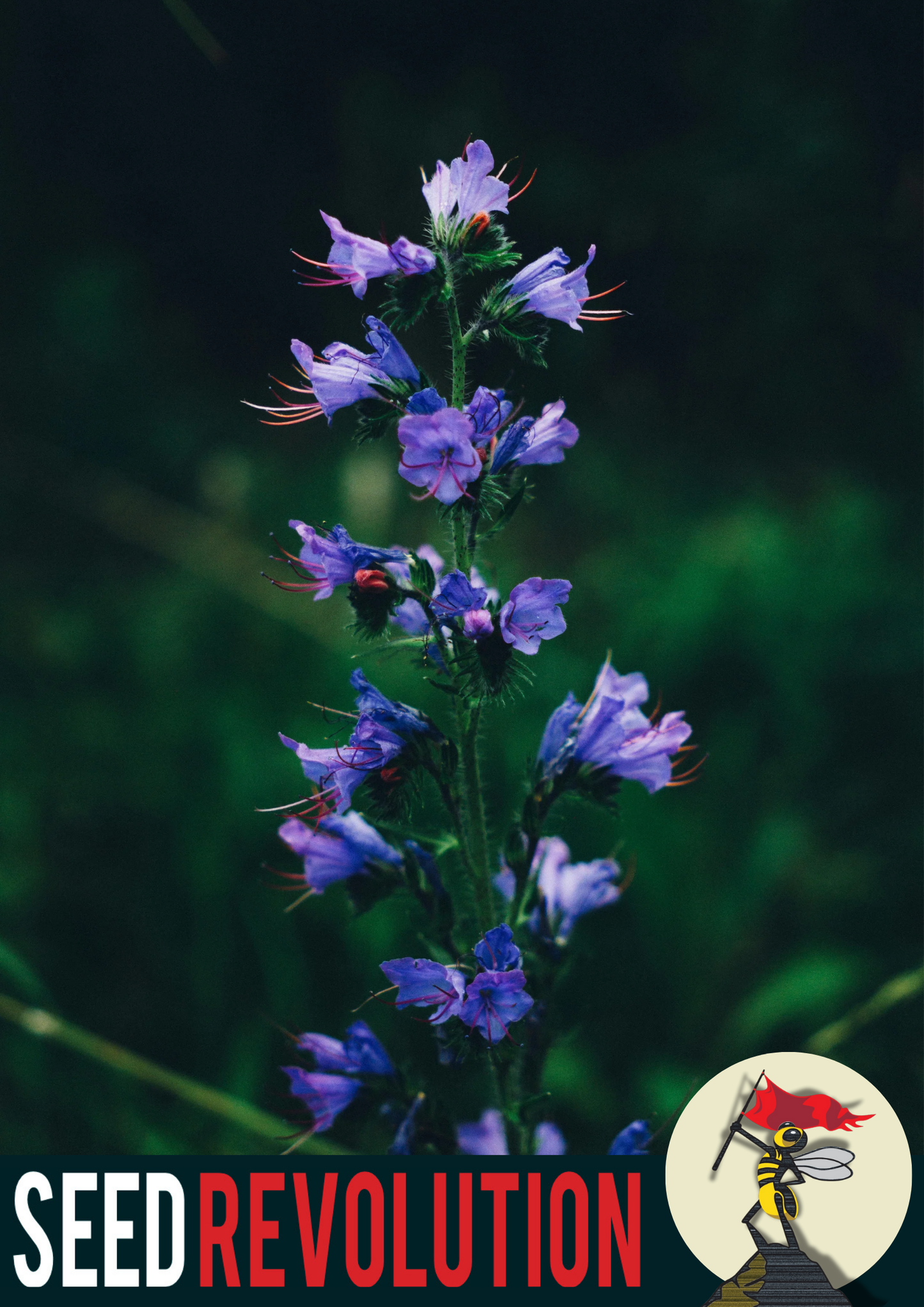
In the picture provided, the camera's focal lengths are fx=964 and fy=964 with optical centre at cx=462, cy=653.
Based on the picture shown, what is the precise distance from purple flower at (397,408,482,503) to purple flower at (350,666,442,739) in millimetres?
379

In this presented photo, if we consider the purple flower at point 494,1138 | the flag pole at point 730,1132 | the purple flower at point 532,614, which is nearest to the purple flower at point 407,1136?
the purple flower at point 494,1138

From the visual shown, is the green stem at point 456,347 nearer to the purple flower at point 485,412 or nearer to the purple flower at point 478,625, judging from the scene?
the purple flower at point 485,412

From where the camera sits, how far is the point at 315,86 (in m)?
8.08

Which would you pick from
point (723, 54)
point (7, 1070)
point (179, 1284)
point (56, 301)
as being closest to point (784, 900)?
point (179, 1284)

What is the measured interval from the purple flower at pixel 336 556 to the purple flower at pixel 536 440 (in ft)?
0.86

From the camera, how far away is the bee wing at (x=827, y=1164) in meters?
1.75

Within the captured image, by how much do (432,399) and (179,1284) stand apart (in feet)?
6.01

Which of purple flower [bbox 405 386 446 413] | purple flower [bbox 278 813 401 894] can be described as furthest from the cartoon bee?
purple flower [bbox 405 386 446 413]

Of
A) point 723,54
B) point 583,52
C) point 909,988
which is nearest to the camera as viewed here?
point 909,988

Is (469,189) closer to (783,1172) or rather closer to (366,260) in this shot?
(366,260)

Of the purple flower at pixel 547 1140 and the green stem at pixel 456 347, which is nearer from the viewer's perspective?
the green stem at pixel 456 347

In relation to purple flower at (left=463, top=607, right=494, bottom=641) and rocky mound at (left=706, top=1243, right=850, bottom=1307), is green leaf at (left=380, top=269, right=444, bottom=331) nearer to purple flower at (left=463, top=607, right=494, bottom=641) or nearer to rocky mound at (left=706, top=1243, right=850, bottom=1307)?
purple flower at (left=463, top=607, right=494, bottom=641)

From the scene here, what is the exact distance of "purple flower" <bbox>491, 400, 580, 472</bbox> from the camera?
170 centimetres

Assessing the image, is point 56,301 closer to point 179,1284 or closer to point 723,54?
point 723,54
